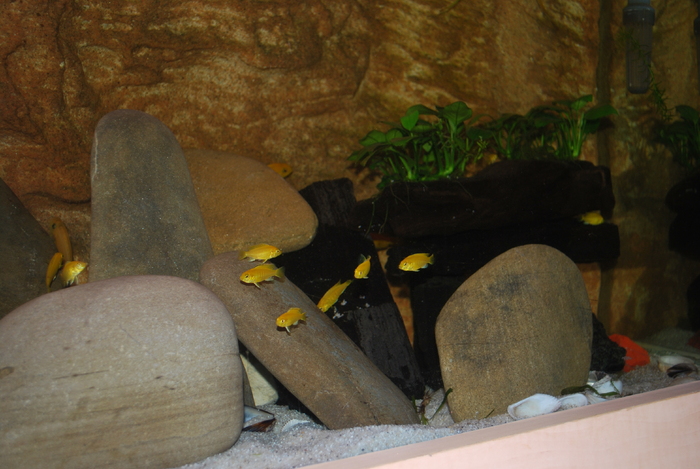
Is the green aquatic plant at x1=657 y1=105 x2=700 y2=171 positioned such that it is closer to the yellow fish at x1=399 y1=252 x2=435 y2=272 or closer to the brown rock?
the yellow fish at x1=399 y1=252 x2=435 y2=272

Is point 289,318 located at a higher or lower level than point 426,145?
lower

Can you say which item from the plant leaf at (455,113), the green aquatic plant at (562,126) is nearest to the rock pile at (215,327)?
the plant leaf at (455,113)

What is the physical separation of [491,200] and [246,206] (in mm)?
2350

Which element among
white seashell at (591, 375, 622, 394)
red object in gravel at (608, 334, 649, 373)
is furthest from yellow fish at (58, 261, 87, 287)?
red object in gravel at (608, 334, 649, 373)

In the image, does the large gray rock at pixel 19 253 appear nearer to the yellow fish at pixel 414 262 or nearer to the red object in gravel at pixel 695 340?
the yellow fish at pixel 414 262

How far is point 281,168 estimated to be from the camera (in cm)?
485

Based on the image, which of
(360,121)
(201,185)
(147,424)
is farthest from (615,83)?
(147,424)

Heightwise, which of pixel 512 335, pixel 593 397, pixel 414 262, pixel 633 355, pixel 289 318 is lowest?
pixel 633 355

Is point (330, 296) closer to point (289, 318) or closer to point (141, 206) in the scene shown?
point (289, 318)

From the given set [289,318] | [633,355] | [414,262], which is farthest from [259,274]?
[633,355]

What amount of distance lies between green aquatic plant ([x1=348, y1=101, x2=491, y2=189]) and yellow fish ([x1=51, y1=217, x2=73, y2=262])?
2.87m

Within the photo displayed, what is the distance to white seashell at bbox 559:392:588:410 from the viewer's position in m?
3.01

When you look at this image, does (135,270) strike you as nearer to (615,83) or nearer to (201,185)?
(201,185)

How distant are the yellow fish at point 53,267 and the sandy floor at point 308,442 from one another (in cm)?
220
